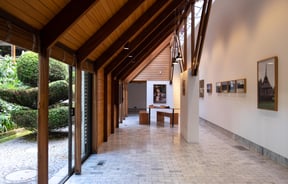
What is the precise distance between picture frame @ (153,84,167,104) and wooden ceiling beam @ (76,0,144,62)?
12849 mm

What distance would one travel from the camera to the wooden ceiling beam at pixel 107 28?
176 inches

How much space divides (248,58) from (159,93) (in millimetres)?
10718

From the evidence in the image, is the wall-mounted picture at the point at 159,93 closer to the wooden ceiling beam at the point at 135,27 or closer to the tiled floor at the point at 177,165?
the tiled floor at the point at 177,165

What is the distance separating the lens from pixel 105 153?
19.9ft

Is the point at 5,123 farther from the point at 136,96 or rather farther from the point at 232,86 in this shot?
the point at 136,96

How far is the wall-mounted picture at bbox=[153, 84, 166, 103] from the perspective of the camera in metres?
17.3

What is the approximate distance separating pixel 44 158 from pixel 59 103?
1688mm

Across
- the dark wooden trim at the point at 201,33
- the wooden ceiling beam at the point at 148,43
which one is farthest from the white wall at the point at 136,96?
the dark wooden trim at the point at 201,33

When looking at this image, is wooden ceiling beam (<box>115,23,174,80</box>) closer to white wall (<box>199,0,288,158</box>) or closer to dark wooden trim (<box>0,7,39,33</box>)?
white wall (<box>199,0,288,158</box>)

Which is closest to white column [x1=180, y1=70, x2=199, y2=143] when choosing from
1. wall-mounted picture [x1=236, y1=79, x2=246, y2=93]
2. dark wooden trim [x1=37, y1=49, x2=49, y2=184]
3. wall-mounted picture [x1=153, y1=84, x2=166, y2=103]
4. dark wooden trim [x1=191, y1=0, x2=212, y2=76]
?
dark wooden trim [x1=191, y1=0, x2=212, y2=76]

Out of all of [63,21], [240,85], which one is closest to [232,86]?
[240,85]

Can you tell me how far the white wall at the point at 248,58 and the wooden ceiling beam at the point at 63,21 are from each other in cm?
385

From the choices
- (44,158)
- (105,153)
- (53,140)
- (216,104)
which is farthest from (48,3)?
(216,104)

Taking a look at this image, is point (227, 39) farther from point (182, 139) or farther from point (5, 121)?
point (5, 121)
